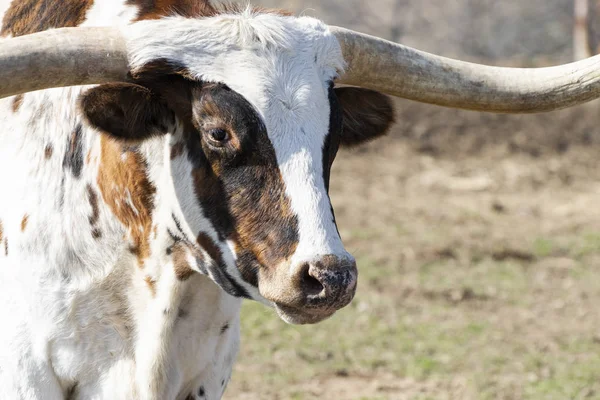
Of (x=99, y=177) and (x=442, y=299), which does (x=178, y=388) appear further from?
(x=442, y=299)

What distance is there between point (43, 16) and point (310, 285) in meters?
1.41

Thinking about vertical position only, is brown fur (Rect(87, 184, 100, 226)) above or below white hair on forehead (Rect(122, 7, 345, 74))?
below

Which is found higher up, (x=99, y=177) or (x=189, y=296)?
(x=99, y=177)

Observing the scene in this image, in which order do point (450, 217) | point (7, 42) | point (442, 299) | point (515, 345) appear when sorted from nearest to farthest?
point (7, 42)
point (515, 345)
point (442, 299)
point (450, 217)

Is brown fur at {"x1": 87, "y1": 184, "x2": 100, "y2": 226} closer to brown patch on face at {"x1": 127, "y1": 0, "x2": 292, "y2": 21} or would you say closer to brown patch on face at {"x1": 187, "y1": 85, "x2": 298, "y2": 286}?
brown patch on face at {"x1": 187, "y1": 85, "x2": 298, "y2": 286}

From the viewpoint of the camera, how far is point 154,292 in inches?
137

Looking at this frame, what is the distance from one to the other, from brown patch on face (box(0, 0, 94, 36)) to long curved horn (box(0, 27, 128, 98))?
0.41 metres

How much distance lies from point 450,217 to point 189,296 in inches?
212

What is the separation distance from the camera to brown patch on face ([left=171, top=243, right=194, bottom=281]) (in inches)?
134

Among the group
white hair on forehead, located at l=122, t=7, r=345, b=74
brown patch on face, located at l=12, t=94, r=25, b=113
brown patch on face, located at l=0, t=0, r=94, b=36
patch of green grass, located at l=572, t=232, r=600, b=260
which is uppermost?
white hair on forehead, located at l=122, t=7, r=345, b=74

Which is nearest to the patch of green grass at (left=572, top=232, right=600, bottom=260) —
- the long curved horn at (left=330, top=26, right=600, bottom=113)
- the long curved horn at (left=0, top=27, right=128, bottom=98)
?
the long curved horn at (left=330, top=26, right=600, bottom=113)

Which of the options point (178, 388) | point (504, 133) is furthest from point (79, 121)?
point (504, 133)

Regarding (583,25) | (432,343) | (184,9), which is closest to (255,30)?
(184,9)

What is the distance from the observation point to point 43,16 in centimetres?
365
